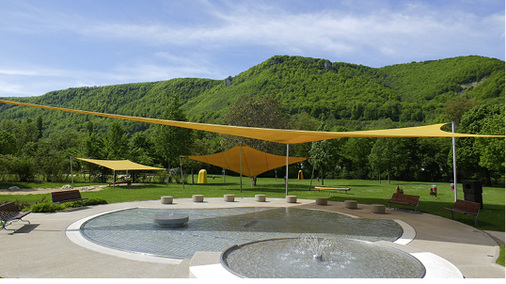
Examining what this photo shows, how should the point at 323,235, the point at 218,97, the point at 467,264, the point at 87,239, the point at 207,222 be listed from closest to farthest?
the point at 467,264 < the point at 87,239 < the point at 323,235 < the point at 207,222 < the point at 218,97

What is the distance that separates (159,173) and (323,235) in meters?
19.3

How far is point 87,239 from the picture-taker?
19.8 feet

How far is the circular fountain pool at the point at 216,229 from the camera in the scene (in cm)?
580

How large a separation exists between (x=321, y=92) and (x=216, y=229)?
50.9 m

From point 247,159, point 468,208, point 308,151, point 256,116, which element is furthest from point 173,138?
point 468,208

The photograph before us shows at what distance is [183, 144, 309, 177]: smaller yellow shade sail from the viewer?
1511cm

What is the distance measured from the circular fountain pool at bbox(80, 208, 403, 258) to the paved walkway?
535mm

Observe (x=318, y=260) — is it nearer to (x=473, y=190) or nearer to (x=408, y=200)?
(x=408, y=200)

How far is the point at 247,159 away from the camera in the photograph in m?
15.8

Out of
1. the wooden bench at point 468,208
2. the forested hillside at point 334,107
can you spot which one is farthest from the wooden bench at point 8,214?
the forested hillside at point 334,107

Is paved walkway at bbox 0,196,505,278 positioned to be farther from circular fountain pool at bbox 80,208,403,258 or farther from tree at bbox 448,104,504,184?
tree at bbox 448,104,504,184

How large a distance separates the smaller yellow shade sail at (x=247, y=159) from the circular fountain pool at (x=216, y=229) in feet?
18.0

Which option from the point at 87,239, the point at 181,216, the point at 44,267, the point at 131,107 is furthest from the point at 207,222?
the point at 131,107

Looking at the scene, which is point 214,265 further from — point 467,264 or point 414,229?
point 414,229
